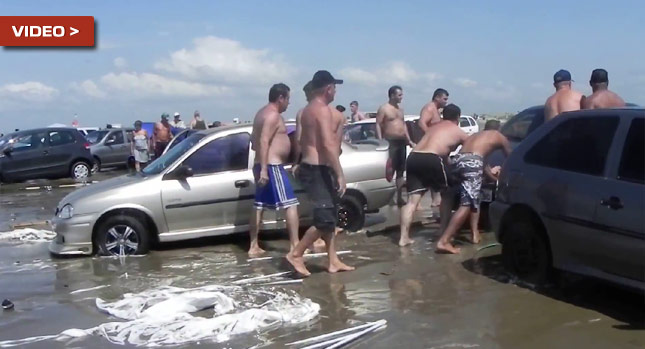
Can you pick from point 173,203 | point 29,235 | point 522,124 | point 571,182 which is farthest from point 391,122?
point 29,235

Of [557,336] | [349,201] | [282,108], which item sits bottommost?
[557,336]

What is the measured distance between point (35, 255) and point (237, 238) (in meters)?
2.45

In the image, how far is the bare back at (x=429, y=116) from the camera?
10586 millimetres

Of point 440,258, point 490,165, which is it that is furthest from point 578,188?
point 490,165

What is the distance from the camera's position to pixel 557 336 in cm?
496

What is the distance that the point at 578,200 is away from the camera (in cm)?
564

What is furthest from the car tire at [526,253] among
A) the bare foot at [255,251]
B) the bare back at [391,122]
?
the bare back at [391,122]

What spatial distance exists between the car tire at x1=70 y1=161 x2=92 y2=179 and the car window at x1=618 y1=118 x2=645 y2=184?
17938mm

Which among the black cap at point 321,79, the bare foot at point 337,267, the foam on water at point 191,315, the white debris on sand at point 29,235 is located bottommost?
the foam on water at point 191,315

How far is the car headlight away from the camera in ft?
27.1

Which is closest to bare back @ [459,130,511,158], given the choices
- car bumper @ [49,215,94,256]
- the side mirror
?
the side mirror

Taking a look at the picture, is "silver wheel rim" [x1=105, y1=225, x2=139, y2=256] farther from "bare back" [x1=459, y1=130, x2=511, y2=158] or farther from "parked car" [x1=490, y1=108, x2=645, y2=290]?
"parked car" [x1=490, y1=108, x2=645, y2=290]

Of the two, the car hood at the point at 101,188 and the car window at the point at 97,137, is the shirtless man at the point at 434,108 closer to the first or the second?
the car hood at the point at 101,188

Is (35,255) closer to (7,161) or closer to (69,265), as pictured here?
(69,265)
